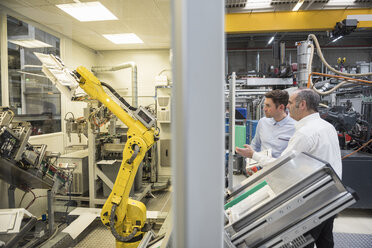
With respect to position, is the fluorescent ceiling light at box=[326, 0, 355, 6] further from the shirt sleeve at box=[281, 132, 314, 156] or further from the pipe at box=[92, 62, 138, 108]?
the pipe at box=[92, 62, 138, 108]

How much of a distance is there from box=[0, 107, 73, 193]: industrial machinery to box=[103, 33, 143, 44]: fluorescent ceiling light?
2.94 metres

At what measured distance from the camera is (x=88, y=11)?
410 centimetres

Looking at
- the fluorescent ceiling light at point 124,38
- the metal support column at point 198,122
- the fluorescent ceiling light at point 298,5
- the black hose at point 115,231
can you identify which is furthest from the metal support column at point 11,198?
the fluorescent ceiling light at point 298,5

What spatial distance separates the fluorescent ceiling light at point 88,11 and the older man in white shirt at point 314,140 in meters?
3.63

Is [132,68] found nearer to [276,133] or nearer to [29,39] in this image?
[29,39]

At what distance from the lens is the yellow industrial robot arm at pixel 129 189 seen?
2.89m

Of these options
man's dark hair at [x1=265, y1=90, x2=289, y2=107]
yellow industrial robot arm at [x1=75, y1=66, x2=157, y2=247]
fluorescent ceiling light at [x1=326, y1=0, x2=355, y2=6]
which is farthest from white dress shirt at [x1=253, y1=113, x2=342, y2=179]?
fluorescent ceiling light at [x1=326, y1=0, x2=355, y2=6]

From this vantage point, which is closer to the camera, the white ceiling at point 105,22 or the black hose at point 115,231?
the black hose at point 115,231

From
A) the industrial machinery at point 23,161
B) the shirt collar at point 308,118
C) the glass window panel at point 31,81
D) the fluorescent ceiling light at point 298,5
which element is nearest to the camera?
the shirt collar at point 308,118

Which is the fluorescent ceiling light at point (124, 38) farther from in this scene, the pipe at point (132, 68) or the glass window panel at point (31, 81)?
the glass window panel at point (31, 81)

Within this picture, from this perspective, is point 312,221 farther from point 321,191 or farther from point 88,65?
point 88,65

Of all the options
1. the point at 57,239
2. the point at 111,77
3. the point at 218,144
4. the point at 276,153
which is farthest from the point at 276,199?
the point at 111,77

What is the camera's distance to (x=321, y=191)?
3.66ft

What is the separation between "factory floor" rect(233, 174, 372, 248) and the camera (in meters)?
3.09
